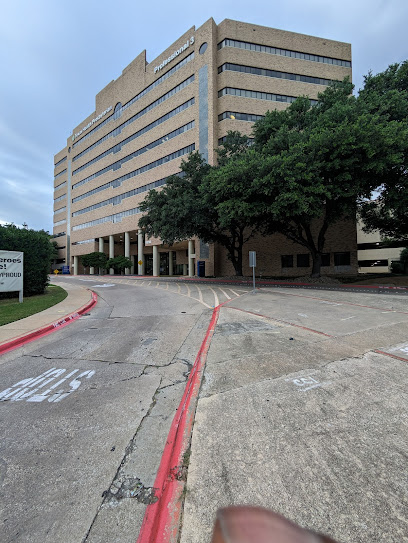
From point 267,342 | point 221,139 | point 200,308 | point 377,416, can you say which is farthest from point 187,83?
point 377,416

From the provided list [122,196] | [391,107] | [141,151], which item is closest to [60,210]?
[122,196]

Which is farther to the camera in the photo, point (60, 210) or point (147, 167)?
point (60, 210)

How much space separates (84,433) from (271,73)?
140 feet

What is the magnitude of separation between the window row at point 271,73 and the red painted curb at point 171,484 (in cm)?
4057

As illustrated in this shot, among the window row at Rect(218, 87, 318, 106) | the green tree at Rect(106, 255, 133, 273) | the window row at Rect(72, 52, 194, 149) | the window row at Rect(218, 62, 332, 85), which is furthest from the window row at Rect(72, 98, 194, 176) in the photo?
the green tree at Rect(106, 255, 133, 273)

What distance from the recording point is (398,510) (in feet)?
5.88

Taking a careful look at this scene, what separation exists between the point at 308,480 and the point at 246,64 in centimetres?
4233

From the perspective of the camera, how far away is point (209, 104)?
3312 centimetres

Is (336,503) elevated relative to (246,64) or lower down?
lower down

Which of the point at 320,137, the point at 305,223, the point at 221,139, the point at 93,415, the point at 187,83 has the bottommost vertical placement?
the point at 93,415

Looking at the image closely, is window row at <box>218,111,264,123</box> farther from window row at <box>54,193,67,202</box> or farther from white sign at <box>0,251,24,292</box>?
window row at <box>54,193,67,202</box>

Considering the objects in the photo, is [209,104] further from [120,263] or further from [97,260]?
[97,260]

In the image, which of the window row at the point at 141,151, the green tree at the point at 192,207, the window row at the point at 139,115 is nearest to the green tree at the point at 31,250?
the green tree at the point at 192,207

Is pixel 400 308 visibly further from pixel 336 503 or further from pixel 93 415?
pixel 93 415
